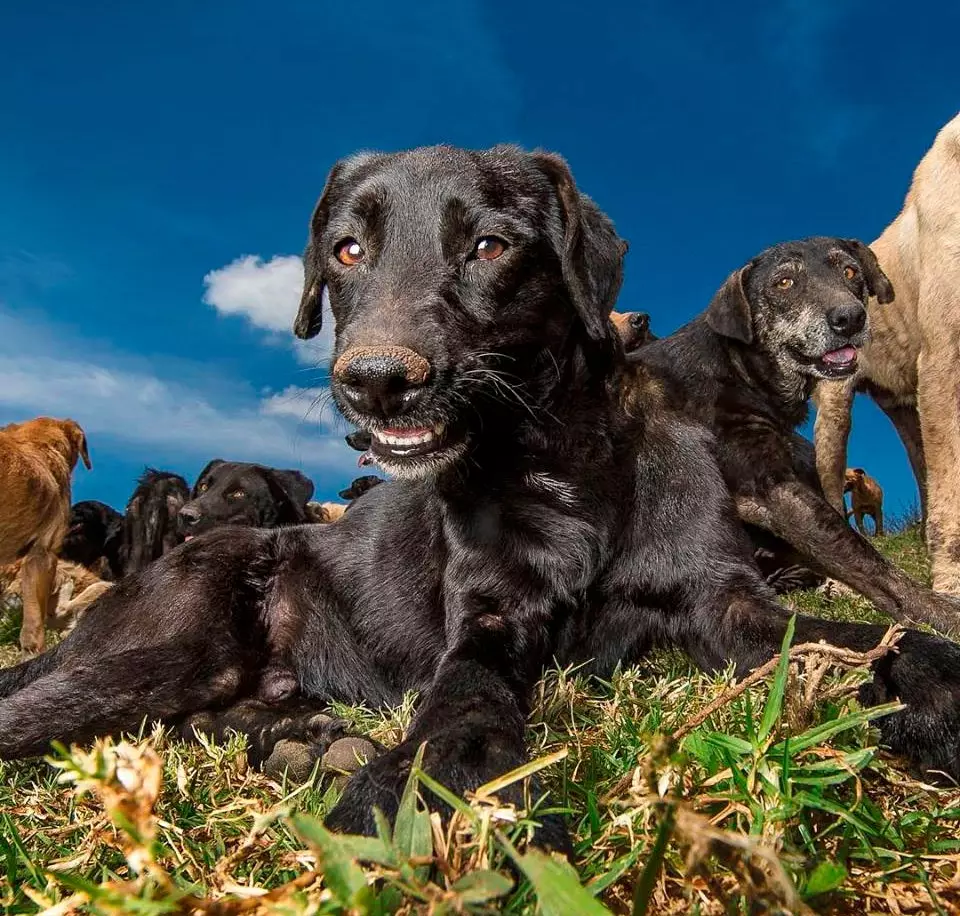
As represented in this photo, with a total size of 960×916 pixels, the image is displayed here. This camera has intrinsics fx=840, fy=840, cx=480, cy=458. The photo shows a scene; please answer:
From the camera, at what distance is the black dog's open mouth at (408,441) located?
103 inches

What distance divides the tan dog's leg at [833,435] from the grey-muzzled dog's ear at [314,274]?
20.0 feet

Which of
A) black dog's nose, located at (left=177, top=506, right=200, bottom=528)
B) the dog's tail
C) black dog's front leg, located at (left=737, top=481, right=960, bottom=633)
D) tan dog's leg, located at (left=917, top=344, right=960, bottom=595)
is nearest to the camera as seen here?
the dog's tail

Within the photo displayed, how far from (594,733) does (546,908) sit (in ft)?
4.65

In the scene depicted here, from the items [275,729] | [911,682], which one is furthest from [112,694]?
[911,682]

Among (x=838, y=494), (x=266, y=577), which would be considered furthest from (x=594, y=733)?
(x=838, y=494)

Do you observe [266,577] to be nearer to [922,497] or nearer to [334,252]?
[334,252]

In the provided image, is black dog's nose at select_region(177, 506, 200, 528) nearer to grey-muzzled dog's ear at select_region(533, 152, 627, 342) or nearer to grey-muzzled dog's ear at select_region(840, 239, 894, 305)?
grey-muzzled dog's ear at select_region(840, 239, 894, 305)

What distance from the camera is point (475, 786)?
1.63m

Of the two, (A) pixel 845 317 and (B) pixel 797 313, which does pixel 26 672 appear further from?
(A) pixel 845 317

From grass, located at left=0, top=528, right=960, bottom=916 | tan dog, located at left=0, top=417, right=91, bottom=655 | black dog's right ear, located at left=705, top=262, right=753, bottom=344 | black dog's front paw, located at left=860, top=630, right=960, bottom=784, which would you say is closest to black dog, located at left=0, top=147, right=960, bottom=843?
black dog's front paw, located at left=860, top=630, right=960, bottom=784

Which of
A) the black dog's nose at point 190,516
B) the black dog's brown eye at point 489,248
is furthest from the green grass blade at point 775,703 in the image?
the black dog's nose at point 190,516

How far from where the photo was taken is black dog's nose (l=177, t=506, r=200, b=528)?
9.06 metres

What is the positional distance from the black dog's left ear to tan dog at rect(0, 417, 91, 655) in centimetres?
278

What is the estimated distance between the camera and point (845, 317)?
556 cm
